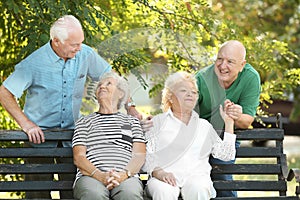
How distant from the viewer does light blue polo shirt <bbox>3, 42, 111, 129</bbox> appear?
4957 mm

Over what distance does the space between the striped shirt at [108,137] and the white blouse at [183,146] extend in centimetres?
11

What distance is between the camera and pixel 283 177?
199 inches

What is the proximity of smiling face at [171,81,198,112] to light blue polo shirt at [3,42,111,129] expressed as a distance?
50 centimetres

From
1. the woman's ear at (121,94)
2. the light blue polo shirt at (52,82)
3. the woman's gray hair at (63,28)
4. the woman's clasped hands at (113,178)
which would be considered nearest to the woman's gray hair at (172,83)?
the woman's ear at (121,94)

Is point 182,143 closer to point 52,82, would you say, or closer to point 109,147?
point 109,147

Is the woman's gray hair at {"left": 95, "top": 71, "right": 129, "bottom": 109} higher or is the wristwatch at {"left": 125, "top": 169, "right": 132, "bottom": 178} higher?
the woman's gray hair at {"left": 95, "top": 71, "right": 129, "bottom": 109}

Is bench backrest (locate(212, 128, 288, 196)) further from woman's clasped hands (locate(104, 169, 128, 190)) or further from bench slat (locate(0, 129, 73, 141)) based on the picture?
bench slat (locate(0, 129, 73, 141))

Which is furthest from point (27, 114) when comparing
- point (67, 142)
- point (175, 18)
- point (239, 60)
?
point (175, 18)

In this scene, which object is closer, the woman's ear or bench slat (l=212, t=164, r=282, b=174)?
the woman's ear

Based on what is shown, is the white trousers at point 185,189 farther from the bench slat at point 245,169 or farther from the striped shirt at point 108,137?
the bench slat at point 245,169

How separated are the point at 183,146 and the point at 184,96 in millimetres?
306

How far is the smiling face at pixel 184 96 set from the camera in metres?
4.84

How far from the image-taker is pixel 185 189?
4.65 meters

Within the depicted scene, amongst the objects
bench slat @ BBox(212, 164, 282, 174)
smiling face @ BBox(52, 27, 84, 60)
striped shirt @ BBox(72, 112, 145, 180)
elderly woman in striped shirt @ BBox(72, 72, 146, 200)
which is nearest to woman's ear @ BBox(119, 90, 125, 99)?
elderly woman in striped shirt @ BBox(72, 72, 146, 200)
